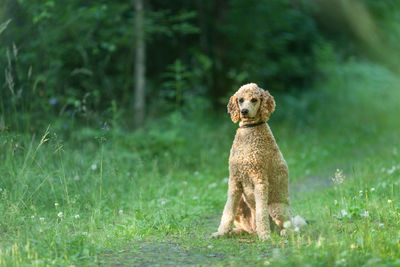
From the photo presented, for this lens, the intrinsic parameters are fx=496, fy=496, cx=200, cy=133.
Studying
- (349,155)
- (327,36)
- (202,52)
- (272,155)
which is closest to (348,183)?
(272,155)

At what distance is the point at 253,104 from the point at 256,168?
62cm

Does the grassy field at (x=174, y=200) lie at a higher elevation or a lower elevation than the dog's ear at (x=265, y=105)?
lower

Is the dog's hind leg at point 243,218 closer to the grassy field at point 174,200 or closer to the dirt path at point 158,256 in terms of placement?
the grassy field at point 174,200

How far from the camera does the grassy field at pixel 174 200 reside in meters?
4.11

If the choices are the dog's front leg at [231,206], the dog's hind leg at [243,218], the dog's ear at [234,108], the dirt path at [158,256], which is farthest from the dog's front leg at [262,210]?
the dog's ear at [234,108]

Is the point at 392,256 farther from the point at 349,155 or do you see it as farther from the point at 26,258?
the point at 349,155

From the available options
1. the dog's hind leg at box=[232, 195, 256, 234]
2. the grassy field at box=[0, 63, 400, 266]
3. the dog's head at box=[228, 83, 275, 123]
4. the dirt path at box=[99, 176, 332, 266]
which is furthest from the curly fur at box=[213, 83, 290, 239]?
the dirt path at box=[99, 176, 332, 266]

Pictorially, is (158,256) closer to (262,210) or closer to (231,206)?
(231,206)

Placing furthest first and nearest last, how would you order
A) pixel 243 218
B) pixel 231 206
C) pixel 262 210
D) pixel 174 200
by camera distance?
1. pixel 174 200
2. pixel 243 218
3. pixel 231 206
4. pixel 262 210

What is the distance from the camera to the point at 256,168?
189 inches

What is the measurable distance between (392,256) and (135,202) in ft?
10.9

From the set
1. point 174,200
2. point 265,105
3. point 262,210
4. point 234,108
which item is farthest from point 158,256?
point 174,200

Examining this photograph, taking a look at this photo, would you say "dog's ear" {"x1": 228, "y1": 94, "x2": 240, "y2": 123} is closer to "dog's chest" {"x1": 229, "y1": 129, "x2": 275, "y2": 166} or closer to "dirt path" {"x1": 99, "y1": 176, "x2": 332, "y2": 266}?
"dog's chest" {"x1": 229, "y1": 129, "x2": 275, "y2": 166}

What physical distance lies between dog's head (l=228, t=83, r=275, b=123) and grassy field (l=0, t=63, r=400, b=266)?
0.91 metres
